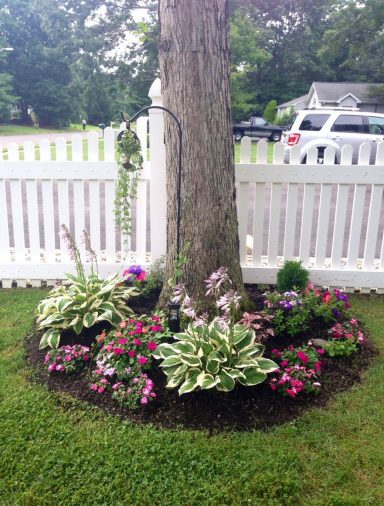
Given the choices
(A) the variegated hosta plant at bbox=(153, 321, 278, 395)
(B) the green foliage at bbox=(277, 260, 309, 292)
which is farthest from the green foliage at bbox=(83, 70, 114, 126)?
(A) the variegated hosta plant at bbox=(153, 321, 278, 395)

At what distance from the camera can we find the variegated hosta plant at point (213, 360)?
8.86 ft

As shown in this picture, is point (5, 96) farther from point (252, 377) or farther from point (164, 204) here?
point (252, 377)

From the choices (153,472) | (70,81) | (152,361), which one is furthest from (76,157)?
(70,81)

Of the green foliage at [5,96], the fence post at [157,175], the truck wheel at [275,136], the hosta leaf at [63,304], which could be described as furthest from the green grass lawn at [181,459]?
the green foliage at [5,96]

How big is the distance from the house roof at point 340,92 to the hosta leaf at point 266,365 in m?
36.7

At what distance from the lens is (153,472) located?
232 cm

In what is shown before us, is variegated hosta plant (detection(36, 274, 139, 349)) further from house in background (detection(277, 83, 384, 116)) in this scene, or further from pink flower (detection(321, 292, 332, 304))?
house in background (detection(277, 83, 384, 116))

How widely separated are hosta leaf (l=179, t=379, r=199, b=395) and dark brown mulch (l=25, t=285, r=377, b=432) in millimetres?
→ 133

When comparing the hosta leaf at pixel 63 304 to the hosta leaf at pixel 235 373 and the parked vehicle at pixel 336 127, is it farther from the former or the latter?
the parked vehicle at pixel 336 127

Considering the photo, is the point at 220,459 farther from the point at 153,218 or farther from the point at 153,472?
the point at 153,218

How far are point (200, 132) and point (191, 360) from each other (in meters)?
1.57

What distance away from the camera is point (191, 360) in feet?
9.18

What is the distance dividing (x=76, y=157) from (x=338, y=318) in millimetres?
2713

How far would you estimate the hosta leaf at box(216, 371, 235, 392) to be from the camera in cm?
266
